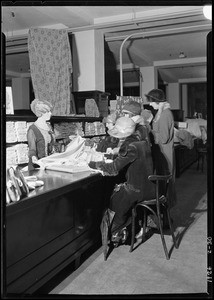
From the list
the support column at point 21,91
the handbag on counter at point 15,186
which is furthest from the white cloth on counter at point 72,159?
the support column at point 21,91

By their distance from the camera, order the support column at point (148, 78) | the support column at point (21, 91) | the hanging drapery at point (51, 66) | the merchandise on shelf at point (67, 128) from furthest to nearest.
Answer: the support column at point (21, 91) < the support column at point (148, 78) < the hanging drapery at point (51, 66) < the merchandise on shelf at point (67, 128)

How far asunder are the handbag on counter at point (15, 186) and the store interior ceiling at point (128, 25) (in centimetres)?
409

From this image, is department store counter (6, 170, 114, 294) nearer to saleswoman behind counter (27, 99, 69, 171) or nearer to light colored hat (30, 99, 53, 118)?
saleswoman behind counter (27, 99, 69, 171)

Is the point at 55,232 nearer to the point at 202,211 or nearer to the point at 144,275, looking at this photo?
the point at 144,275

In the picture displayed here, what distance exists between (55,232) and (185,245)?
169 cm

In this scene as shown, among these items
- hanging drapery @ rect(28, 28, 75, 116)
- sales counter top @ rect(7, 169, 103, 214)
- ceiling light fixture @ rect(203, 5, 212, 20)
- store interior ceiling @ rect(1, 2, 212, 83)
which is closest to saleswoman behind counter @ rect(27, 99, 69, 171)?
sales counter top @ rect(7, 169, 103, 214)

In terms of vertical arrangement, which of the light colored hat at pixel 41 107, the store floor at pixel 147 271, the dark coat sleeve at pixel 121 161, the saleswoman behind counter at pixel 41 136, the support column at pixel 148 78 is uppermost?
the support column at pixel 148 78

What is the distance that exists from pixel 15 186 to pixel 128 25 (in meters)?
5.42

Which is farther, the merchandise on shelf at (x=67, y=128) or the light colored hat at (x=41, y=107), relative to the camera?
the merchandise on shelf at (x=67, y=128)

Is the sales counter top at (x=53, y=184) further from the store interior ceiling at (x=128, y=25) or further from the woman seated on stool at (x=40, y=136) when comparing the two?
the store interior ceiling at (x=128, y=25)

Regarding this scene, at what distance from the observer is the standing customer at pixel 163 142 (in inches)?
170

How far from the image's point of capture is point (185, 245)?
3.78 meters

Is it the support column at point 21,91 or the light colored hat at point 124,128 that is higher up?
the support column at point 21,91

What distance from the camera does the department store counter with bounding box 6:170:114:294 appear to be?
88.3 inches
